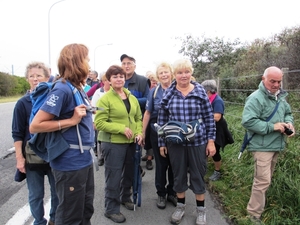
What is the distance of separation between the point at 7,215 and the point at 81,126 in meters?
2.13

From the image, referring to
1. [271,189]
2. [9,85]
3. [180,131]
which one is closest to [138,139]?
[180,131]

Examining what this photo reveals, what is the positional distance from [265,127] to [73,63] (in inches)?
86.6

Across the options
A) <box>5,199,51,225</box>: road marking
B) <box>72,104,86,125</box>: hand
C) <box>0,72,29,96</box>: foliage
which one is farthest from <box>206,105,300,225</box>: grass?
<box>0,72,29,96</box>: foliage

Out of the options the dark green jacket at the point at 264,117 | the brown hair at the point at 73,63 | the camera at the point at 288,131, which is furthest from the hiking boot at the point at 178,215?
the brown hair at the point at 73,63

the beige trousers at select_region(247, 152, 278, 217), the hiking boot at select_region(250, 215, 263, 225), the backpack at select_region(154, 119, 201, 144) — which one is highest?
the backpack at select_region(154, 119, 201, 144)

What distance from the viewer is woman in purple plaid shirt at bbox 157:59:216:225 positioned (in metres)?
3.11

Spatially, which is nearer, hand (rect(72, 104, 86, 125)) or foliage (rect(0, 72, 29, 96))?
hand (rect(72, 104, 86, 125))

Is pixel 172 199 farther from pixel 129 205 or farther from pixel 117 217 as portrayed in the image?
pixel 117 217

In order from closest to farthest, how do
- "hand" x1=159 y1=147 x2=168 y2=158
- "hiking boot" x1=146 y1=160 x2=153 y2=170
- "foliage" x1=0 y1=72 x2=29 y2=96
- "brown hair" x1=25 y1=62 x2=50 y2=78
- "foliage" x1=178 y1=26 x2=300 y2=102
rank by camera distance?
"brown hair" x1=25 y1=62 x2=50 y2=78 < "hand" x1=159 y1=147 x2=168 y2=158 < "hiking boot" x1=146 y1=160 x2=153 y2=170 < "foliage" x1=178 y1=26 x2=300 y2=102 < "foliage" x1=0 y1=72 x2=29 y2=96

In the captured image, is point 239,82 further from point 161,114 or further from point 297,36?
point 161,114

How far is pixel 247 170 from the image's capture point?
4.27m

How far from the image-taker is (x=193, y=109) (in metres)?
3.10

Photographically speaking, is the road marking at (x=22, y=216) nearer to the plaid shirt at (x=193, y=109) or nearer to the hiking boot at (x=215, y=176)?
the plaid shirt at (x=193, y=109)

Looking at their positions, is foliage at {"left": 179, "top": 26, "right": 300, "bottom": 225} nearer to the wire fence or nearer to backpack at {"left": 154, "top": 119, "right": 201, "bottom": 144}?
the wire fence
